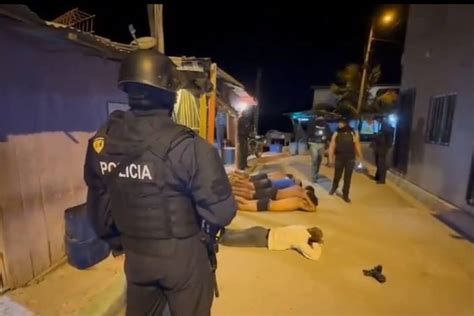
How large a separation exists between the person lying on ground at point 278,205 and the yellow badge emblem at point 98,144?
16.2 feet

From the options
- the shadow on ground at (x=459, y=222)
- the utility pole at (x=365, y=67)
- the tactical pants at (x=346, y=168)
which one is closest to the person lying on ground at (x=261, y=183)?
the tactical pants at (x=346, y=168)

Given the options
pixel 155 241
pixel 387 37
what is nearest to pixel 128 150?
pixel 155 241

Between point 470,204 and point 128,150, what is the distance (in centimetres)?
685

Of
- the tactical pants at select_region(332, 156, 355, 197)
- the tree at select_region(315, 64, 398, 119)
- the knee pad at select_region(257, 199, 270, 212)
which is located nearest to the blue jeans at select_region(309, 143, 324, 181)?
the tactical pants at select_region(332, 156, 355, 197)

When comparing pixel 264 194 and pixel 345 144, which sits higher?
pixel 345 144

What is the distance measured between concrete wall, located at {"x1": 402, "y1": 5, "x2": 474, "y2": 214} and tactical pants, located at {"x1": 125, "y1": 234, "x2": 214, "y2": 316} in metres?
6.39

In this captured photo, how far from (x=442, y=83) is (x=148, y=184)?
8617 mm

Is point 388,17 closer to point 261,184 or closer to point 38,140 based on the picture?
point 261,184

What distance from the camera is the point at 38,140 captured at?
154 inches

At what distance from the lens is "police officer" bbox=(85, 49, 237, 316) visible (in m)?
1.85

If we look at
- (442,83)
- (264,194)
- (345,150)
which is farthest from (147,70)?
(442,83)

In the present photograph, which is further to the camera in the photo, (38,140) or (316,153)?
(316,153)

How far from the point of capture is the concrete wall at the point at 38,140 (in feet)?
11.5

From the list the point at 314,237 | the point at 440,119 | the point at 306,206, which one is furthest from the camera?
the point at 440,119
